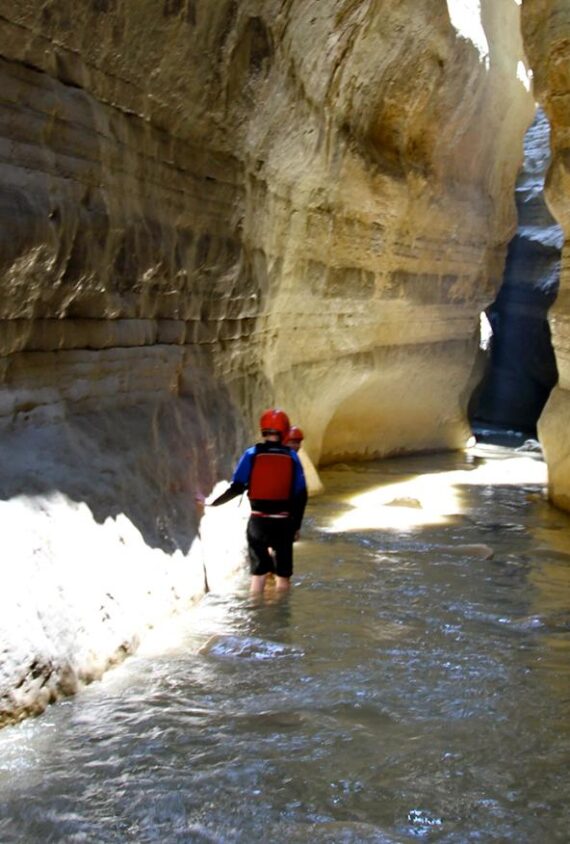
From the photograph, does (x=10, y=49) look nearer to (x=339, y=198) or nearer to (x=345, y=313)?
(x=339, y=198)

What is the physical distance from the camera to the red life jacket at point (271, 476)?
19.1 feet

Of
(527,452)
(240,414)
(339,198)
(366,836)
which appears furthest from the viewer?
(527,452)

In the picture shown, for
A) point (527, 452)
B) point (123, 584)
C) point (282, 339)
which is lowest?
point (527, 452)

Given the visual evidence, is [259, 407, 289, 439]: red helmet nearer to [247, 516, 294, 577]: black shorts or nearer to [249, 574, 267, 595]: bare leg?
[247, 516, 294, 577]: black shorts

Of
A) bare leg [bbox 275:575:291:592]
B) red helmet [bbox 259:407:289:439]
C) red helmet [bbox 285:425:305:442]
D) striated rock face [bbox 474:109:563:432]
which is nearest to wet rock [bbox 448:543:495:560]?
bare leg [bbox 275:575:291:592]

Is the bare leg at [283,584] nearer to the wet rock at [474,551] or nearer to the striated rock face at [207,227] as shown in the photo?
the striated rock face at [207,227]

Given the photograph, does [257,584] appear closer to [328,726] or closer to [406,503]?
[328,726]

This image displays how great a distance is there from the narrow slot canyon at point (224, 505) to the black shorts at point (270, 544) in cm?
26

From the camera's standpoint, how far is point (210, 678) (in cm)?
462

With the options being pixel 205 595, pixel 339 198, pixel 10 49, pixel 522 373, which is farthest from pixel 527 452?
pixel 10 49

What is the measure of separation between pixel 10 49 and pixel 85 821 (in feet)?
9.79

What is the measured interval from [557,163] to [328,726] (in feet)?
22.9

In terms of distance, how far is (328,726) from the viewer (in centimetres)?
408

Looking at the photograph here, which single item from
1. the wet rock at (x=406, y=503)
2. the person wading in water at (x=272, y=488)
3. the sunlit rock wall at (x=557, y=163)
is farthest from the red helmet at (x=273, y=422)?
the sunlit rock wall at (x=557, y=163)
